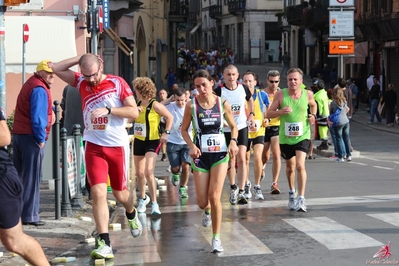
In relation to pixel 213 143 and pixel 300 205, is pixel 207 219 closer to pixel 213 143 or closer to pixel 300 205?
pixel 213 143

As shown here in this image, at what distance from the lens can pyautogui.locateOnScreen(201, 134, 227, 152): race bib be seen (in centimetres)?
962

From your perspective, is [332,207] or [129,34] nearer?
[332,207]

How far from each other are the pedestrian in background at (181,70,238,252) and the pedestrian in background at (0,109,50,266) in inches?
107

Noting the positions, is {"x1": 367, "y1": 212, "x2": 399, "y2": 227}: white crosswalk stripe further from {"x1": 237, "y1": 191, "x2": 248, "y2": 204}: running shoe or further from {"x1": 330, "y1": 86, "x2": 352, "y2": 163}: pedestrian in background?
{"x1": 330, "y1": 86, "x2": 352, "y2": 163}: pedestrian in background

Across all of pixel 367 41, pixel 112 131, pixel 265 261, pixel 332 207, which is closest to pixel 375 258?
pixel 265 261

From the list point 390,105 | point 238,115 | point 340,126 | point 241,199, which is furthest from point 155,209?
point 390,105

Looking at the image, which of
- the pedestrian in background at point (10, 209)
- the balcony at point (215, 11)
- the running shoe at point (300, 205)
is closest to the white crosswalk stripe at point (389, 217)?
the running shoe at point (300, 205)

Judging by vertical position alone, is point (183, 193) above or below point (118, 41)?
below

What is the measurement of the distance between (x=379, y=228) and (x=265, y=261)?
212cm

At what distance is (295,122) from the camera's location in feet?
40.2

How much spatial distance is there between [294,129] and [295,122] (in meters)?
0.10

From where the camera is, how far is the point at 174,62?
235ft

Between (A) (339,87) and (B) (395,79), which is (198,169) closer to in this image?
(A) (339,87)

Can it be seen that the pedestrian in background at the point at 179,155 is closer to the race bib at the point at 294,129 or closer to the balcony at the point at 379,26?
the race bib at the point at 294,129
